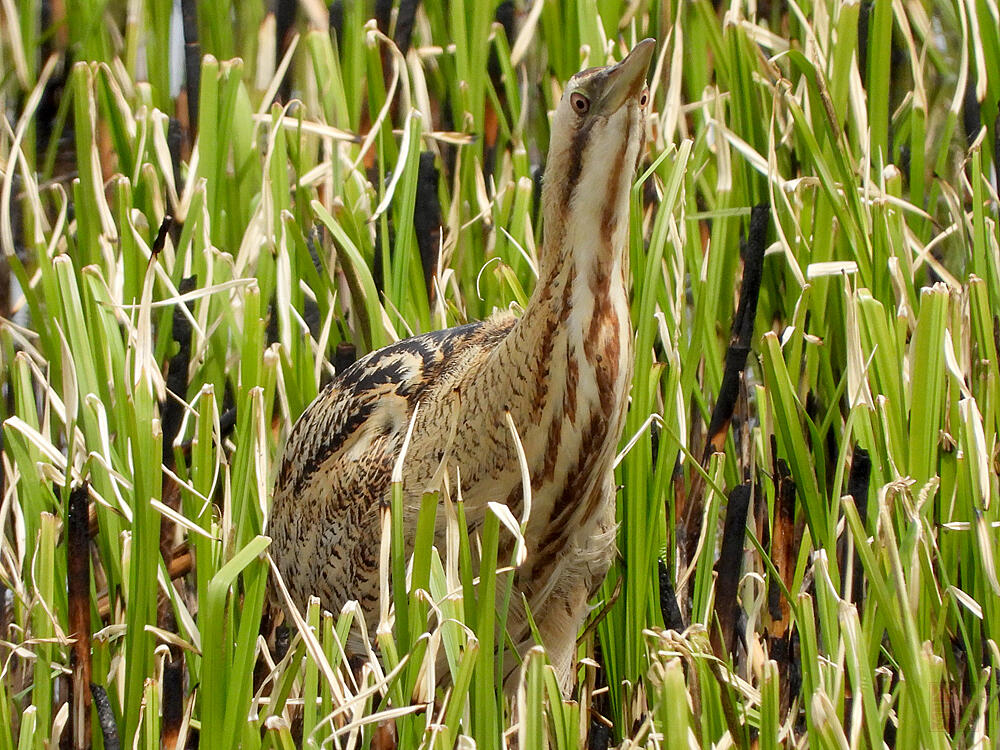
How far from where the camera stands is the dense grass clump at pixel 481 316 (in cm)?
132

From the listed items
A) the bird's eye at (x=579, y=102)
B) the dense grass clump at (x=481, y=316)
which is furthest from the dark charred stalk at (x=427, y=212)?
the bird's eye at (x=579, y=102)

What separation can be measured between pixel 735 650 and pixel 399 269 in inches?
25.2

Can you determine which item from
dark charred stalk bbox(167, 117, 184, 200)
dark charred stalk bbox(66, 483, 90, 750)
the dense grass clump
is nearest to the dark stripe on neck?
the dense grass clump

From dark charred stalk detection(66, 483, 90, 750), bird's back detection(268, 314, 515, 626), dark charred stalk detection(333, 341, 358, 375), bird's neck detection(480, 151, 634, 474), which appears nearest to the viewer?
bird's neck detection(480, 151, 634, 474)

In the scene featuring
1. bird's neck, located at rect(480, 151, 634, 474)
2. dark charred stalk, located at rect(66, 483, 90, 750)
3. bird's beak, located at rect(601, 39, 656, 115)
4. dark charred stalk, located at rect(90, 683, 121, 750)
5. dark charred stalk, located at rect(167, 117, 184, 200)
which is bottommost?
dark charred stalk, located at rect(90, 683, 121, 750)

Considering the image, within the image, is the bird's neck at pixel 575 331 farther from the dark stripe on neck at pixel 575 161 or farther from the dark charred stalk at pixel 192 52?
the dark charred stalk at pixel 192 52

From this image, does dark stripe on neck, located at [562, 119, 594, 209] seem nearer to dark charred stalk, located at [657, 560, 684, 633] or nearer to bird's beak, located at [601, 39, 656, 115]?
bird's beak, located at [601, 39, 656, 115]

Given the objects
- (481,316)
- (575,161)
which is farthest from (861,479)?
(481,316)

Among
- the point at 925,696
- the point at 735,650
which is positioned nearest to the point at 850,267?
the point at 735,650

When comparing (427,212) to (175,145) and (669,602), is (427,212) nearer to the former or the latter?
(175,145)

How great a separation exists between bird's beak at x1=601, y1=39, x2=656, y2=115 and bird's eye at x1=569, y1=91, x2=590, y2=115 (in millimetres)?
19

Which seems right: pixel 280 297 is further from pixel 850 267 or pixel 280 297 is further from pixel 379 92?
pixel 850 267

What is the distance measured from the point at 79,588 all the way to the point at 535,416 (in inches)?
20.8

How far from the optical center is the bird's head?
4.07 ft
